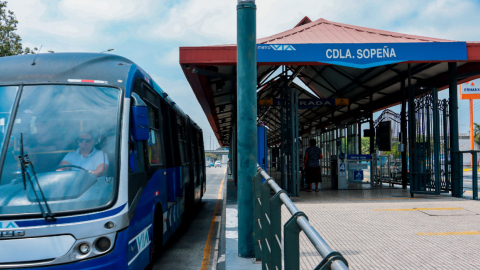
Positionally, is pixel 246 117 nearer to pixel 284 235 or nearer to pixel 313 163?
pixel 284 235

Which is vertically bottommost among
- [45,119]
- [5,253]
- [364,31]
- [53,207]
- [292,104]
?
[5,253]

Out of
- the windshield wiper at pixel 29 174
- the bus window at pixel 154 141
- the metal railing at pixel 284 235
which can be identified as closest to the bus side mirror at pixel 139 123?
the bus window at pixel 154 141

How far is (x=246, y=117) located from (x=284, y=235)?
2628mm

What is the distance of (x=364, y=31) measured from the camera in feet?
40.2

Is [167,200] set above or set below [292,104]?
below

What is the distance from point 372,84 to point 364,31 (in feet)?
13.1

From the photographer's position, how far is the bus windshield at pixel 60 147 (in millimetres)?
4004

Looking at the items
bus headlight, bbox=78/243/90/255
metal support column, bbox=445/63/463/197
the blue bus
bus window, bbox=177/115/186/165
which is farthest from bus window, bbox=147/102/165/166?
metal support column, bbox=445/63/463/197

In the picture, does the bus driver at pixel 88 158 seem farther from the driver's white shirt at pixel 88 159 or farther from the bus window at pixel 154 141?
the bus window at pixel 154 141

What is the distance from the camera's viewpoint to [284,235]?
2479 millimetres

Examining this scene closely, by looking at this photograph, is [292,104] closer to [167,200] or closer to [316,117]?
[167,200]

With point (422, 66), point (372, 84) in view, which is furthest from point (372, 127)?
point (422, 66)

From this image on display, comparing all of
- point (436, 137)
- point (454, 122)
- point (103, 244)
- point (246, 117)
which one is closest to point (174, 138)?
point (246, 117)

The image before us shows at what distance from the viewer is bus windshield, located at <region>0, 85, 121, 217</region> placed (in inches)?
158
